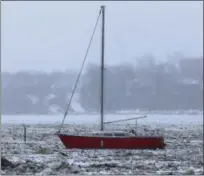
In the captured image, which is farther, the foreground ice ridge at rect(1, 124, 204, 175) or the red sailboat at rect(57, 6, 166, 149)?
the red sailboat at rect(57, 6, 166, 149)

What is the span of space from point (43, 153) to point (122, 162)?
690cm

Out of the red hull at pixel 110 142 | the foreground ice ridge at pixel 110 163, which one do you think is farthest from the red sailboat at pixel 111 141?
the foreground ice ridge at pixel 110 163

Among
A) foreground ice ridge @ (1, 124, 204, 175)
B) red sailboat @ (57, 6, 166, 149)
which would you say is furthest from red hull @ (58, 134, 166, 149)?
foreground ice ridge @ (1, 124, 204, 175)

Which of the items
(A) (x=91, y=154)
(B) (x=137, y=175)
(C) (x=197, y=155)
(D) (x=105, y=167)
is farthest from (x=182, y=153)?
(B) (x=137, y=175)

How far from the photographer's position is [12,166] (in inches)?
1110

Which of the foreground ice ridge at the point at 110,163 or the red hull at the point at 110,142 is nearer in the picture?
the foreground ice ridge at the point at 110,163

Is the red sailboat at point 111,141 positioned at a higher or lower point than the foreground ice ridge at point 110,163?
higher

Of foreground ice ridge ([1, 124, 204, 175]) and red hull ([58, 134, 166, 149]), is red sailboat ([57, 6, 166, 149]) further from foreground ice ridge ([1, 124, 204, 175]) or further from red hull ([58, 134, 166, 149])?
foreground ice ridge ([1, 124, 204, 175])

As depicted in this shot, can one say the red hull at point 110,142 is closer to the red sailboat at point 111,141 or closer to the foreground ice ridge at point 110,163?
the red sailboat at point 111,141

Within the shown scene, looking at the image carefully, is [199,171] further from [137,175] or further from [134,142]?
[134,142]

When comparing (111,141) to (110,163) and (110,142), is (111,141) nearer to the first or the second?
(110,142)

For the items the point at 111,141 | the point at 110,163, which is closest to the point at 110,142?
the point at 111,141

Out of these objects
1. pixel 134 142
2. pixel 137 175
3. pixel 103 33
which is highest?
pixel 103 33

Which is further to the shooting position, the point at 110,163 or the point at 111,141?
the point at 111,141
